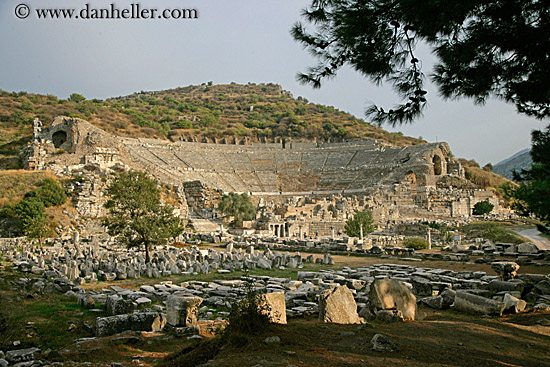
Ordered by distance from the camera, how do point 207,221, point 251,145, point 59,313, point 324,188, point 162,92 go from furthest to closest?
point 162,92, point 251,145, point 324,188, point 207,221, point 59,313

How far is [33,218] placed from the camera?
64.4ft

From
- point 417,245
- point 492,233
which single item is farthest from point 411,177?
point 417,245

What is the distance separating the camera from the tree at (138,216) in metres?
13.5

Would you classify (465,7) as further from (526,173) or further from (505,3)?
(526,173)

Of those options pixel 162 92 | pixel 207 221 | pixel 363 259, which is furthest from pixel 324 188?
pixel 162 92

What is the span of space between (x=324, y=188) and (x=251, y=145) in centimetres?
2013

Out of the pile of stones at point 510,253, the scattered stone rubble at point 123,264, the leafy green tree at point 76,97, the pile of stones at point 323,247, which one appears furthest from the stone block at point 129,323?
the leafy green tree at point 76,97

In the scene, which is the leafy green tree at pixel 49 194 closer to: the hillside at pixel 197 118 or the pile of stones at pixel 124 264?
the pile of stones at pixel 124 264

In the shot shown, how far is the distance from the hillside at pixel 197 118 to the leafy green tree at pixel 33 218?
55.4 ft

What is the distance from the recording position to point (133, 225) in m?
13.3

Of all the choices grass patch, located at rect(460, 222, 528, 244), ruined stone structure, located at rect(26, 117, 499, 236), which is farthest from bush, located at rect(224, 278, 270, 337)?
ruined stone structure, located at rect(26, 117, 499, 236)

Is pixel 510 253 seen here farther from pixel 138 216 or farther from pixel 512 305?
pixel 138 216

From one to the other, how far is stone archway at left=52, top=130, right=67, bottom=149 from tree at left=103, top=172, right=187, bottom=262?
30.2 m

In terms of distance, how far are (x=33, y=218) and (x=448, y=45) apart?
20.9 meters
